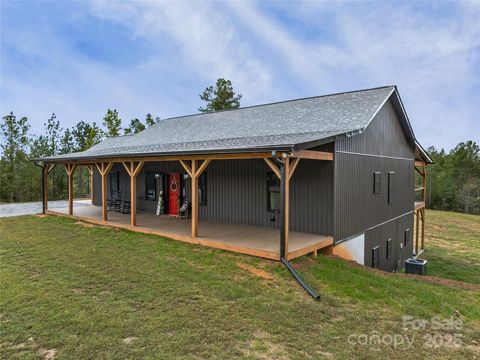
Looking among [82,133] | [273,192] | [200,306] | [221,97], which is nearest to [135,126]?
[82,133]

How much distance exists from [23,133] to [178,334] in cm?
2812

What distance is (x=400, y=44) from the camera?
19.0m

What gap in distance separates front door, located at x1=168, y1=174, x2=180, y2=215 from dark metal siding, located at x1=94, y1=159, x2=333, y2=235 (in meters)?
0.29

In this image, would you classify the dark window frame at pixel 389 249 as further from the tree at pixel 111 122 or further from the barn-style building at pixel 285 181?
the tree at pixel 111 122

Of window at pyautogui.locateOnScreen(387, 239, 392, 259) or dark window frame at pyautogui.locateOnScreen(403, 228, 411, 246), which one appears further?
dark window frame at pyautogui.locateOnScreen(403, 228, 411, 246)

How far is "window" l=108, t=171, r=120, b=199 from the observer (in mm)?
14562

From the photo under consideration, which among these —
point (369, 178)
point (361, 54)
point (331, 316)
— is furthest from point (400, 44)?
point (331, 316)

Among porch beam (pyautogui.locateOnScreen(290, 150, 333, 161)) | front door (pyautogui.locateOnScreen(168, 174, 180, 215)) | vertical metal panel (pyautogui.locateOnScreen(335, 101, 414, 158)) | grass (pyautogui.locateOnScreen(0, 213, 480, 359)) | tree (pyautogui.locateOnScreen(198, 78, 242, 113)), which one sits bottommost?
grass (pyautogui.locateOnScreen(0, 213, 480, 359))

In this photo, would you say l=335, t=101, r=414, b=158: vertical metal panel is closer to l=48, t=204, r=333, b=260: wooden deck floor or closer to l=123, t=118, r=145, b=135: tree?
l=48, t=204, r=333, b=260: wooden deck floor

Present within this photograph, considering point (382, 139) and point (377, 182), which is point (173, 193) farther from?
point (382, 139)

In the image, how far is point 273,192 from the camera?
9.05 meters

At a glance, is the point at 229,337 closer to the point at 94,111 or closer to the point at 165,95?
the point at 165,95

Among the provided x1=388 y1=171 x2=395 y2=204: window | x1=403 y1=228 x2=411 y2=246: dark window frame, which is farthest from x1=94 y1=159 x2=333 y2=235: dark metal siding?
x1=403 y1=228 x2=411 y2=246: dark window frame

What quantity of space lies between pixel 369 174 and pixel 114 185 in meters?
11.2
